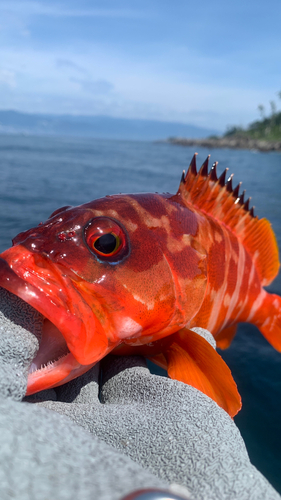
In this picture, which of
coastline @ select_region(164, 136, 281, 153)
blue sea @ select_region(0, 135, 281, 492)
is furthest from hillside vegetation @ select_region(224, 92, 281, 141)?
blue sea @ select_region(0, 135, 281, 492)

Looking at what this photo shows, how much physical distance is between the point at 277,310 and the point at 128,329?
77.2 inches

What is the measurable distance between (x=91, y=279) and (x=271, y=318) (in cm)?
220

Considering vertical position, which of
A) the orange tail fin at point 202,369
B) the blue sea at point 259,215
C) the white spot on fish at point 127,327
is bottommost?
the blue sea at point 259,215

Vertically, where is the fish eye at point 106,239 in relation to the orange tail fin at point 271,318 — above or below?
above

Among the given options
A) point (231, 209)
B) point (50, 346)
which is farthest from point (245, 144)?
point (50, 346)

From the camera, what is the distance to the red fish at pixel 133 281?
4.98ft

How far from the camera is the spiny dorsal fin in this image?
261 centimetres

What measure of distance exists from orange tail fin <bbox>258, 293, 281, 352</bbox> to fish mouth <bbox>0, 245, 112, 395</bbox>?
198cm

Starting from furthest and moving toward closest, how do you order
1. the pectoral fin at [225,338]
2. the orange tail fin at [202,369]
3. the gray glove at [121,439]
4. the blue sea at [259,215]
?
the pectoral fin at [225,338], the blue sea at [259,215], the orange tail fin at [202,369], the gray glove at [121,439]

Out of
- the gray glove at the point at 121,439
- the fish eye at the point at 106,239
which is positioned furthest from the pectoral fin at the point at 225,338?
the fish eye at the point at 106,239

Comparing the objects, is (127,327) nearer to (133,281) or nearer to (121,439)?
(133,281)

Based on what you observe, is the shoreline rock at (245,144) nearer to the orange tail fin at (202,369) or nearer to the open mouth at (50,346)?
the orange tail fin at (202,369)

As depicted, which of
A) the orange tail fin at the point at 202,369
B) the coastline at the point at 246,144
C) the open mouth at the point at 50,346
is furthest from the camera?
the coastline at the point at 246,144

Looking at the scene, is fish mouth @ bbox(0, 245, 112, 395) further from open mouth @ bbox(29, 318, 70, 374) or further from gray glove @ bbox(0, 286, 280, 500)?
gray glove @ bbox(0, 286, 280, 500)
